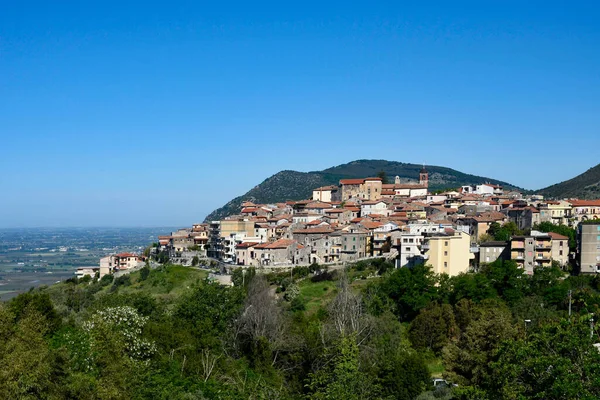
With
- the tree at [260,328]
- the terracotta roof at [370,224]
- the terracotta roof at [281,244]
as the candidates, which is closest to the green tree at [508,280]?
the tree at [260,328]

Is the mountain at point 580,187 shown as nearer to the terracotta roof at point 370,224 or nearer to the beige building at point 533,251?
the terracotta roof at point 370,224

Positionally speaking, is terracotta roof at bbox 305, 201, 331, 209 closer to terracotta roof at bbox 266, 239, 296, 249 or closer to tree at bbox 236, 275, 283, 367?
terracotta roof at bbox 266, 239, 296, 249

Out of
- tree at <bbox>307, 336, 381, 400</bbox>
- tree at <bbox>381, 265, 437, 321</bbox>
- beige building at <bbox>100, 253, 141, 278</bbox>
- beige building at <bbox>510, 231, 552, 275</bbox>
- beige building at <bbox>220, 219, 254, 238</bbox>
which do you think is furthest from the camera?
beige building at <bbox>100, 253, 141, 278</bbox>

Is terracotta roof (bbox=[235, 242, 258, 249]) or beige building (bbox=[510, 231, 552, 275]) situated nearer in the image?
beige building (bbox=[510, 231, 552, 275])

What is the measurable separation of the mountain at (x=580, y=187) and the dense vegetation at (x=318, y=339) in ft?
185

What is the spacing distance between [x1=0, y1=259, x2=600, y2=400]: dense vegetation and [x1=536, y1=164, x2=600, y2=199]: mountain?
185ft

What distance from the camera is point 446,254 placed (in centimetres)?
4838

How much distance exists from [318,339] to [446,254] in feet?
57.7

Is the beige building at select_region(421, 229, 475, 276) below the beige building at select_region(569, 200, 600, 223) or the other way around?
below

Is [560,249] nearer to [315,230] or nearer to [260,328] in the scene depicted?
[315,230]

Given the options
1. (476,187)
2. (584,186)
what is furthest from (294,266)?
(584,186)

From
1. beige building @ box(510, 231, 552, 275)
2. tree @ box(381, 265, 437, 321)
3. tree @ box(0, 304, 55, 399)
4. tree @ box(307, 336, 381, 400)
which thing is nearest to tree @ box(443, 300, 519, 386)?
tree @ box(307, 336, 381, 400)

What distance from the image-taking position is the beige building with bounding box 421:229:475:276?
158 ft

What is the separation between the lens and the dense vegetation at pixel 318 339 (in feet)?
59.1
